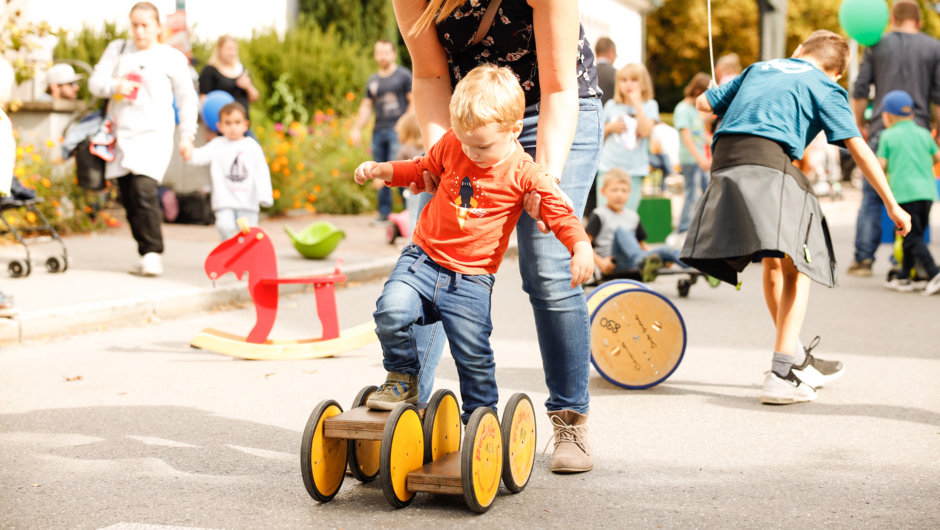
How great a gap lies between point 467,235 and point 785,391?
216 centimetres

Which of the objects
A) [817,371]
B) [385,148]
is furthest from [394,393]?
[385,148]

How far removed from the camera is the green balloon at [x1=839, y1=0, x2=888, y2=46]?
9.41m

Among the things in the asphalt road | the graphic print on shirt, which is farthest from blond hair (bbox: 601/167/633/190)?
Result: the graphic print on shirt

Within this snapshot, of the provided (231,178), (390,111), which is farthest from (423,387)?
(390,111)

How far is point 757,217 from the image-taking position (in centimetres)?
429

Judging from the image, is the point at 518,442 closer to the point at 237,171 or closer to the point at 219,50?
the point at 237,171

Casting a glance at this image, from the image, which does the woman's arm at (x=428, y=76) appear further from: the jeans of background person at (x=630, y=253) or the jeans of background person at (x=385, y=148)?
the jeans of background person at (x=385, y=148)

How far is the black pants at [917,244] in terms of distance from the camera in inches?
315

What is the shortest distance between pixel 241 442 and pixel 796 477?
6.73 ft

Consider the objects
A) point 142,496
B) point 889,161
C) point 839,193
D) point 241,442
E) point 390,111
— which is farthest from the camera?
point 839,193

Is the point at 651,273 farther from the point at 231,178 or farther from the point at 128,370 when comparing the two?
the point at 128,370

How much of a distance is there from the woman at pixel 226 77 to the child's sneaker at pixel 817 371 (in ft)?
26.4

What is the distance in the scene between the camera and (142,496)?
308cm

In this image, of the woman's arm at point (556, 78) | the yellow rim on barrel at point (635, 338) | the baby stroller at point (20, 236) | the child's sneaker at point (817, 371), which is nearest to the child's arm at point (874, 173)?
the child's sneaker at point (817, 371)
